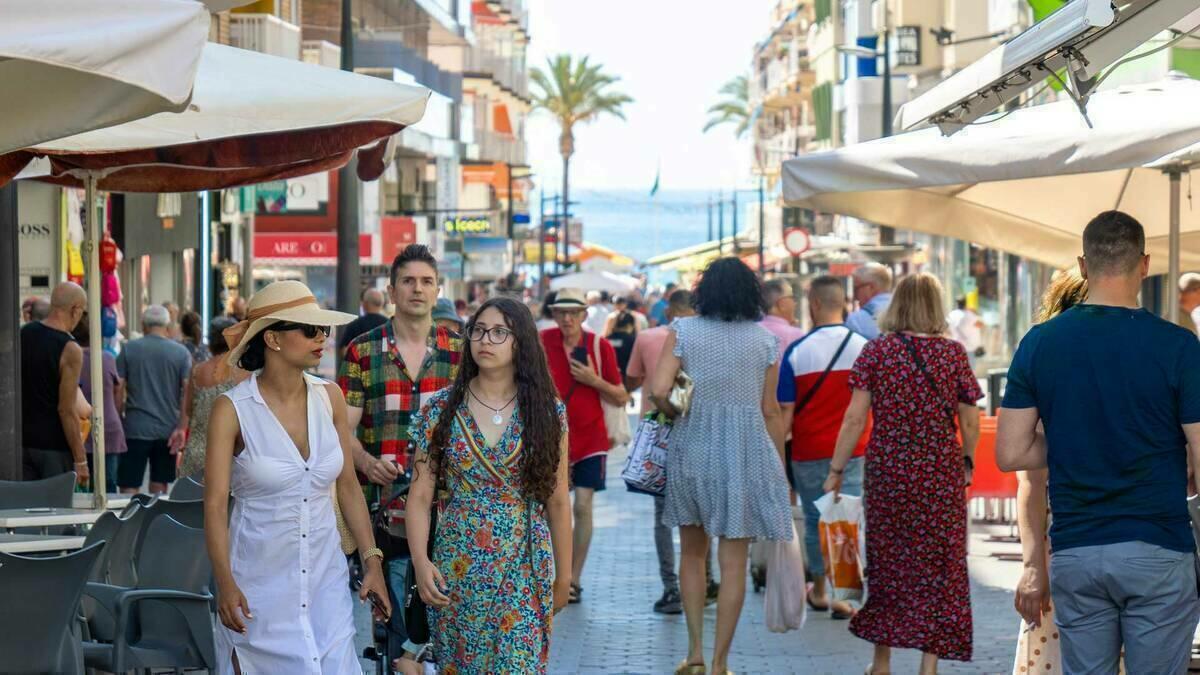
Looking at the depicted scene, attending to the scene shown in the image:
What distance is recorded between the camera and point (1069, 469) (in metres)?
5.81

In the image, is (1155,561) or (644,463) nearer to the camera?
(1155,561)

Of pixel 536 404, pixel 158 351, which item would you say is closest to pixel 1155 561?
pixel 536 404

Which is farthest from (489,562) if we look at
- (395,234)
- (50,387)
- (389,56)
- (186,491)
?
(389,56)

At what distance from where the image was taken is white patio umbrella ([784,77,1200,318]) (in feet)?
24.8

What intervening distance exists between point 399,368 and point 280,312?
1812 millimetres

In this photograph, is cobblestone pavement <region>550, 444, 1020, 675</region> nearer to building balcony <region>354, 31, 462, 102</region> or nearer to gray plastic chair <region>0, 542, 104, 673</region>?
gray plastic chair <region>0, 542, 104, 673</region>

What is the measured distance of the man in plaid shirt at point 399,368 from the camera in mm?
8031

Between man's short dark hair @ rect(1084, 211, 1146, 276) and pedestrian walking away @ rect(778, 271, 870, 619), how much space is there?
5.38m

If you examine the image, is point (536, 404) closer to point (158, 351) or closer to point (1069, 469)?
point (1069, 469)

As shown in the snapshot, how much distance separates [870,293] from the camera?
42.8 feet

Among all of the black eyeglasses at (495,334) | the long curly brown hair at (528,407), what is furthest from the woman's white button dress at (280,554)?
the black eyeglasses at (495,334)

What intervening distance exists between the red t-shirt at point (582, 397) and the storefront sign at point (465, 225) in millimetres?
48846

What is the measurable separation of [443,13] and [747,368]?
50.2 m

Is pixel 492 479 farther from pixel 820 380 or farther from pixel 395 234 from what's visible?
pixel 395 234
